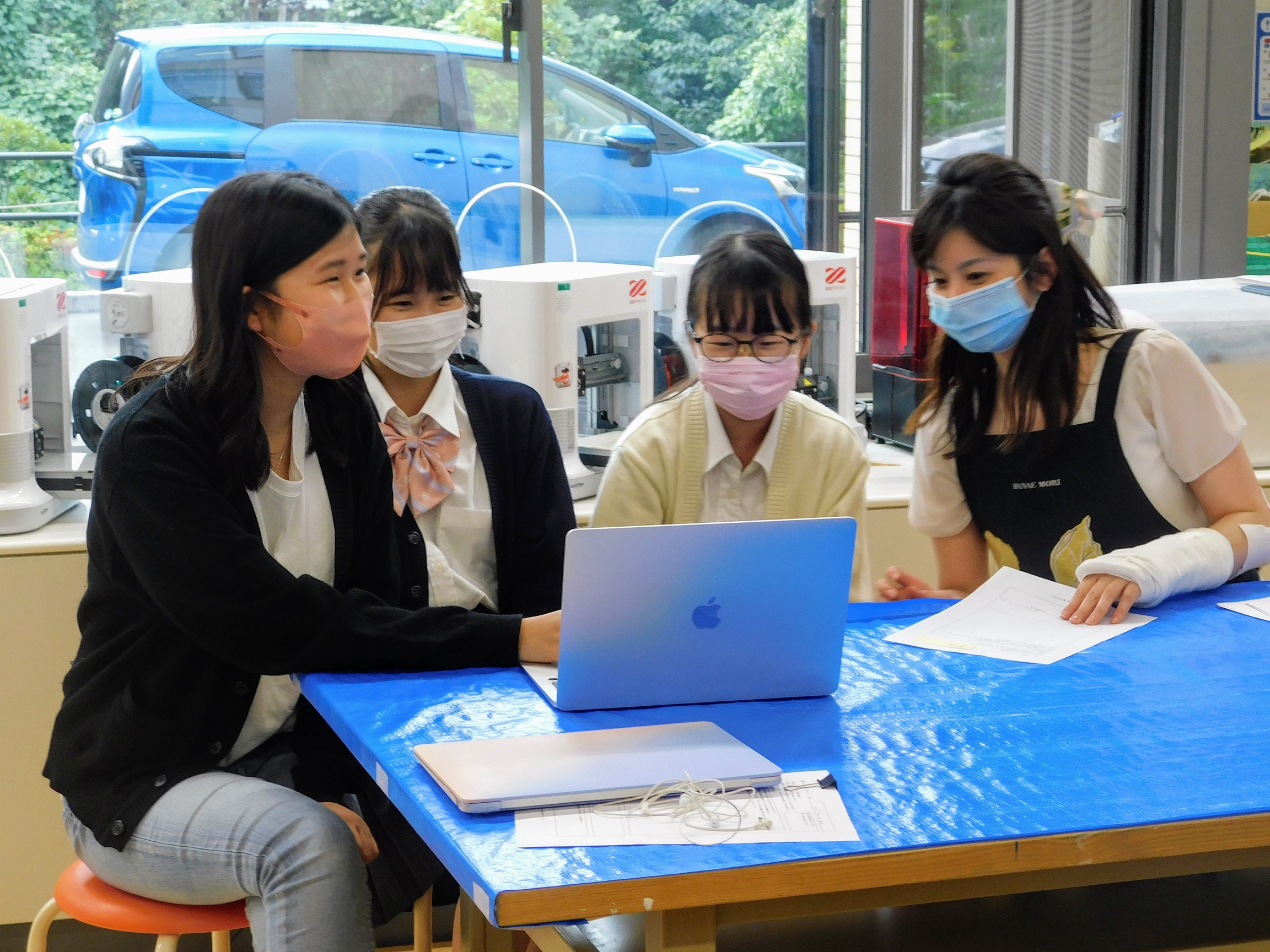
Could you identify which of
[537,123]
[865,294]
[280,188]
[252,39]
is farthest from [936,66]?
[280,188]

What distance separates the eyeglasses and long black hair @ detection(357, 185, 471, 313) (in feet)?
1.27

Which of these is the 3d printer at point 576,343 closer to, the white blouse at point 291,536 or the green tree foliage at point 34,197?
the white blouse at point 291,536

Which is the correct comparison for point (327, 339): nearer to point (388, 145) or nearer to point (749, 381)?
point (749, 381)

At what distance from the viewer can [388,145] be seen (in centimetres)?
327

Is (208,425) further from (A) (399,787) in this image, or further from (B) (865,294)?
(B) (865,294)

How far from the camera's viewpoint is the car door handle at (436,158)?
10.8 ft

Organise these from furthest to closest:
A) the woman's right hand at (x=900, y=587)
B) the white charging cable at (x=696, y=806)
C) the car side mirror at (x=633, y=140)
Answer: the car side mirror at (x=633, y=140) → the woman's right hand at (x=900, y=587) → the white charging cable at (x=696, y=806)

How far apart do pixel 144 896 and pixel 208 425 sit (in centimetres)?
54

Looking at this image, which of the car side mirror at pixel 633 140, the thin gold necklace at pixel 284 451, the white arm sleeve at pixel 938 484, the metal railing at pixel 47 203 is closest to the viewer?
the thin gold necklace at pixel 284 451

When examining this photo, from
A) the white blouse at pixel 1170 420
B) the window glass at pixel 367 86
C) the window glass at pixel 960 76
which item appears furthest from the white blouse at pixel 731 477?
the window glass at pixel 960 76

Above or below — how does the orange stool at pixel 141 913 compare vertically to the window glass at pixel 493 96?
below

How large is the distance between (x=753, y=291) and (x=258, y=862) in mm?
975

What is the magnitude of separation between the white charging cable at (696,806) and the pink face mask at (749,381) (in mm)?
823

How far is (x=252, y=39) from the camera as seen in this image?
310 centimetres
